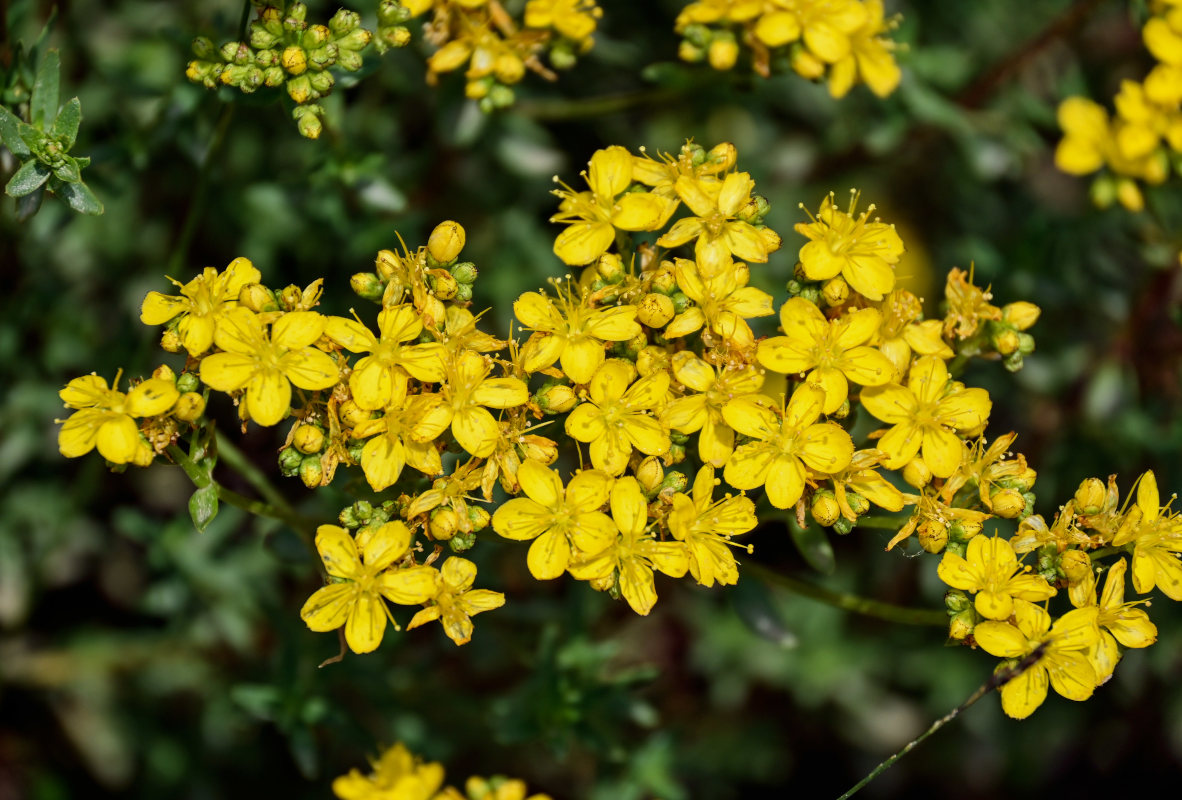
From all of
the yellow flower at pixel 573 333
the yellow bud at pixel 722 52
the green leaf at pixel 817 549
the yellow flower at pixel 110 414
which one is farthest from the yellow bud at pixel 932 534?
the yellow flower at pixel 110 414

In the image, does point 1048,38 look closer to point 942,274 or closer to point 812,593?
point 942,274

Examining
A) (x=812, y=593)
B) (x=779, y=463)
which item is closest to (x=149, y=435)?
(x=779, y=463)

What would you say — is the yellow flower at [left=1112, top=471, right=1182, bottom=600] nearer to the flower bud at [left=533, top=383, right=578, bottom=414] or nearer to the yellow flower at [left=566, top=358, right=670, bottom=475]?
the yellow flower at [left=566, top=358, right=670, bottom=475]

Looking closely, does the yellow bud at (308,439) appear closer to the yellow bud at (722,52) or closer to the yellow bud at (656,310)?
the yellow bud at (656,310)

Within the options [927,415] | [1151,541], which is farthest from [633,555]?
[1151,541]

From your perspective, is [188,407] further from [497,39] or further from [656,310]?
[497,39]

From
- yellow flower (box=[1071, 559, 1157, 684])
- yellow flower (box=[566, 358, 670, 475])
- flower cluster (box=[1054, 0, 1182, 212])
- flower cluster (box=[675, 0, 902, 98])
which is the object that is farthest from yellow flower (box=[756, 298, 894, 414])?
flower cluster (box=[1054, 0, 1182, 212])
